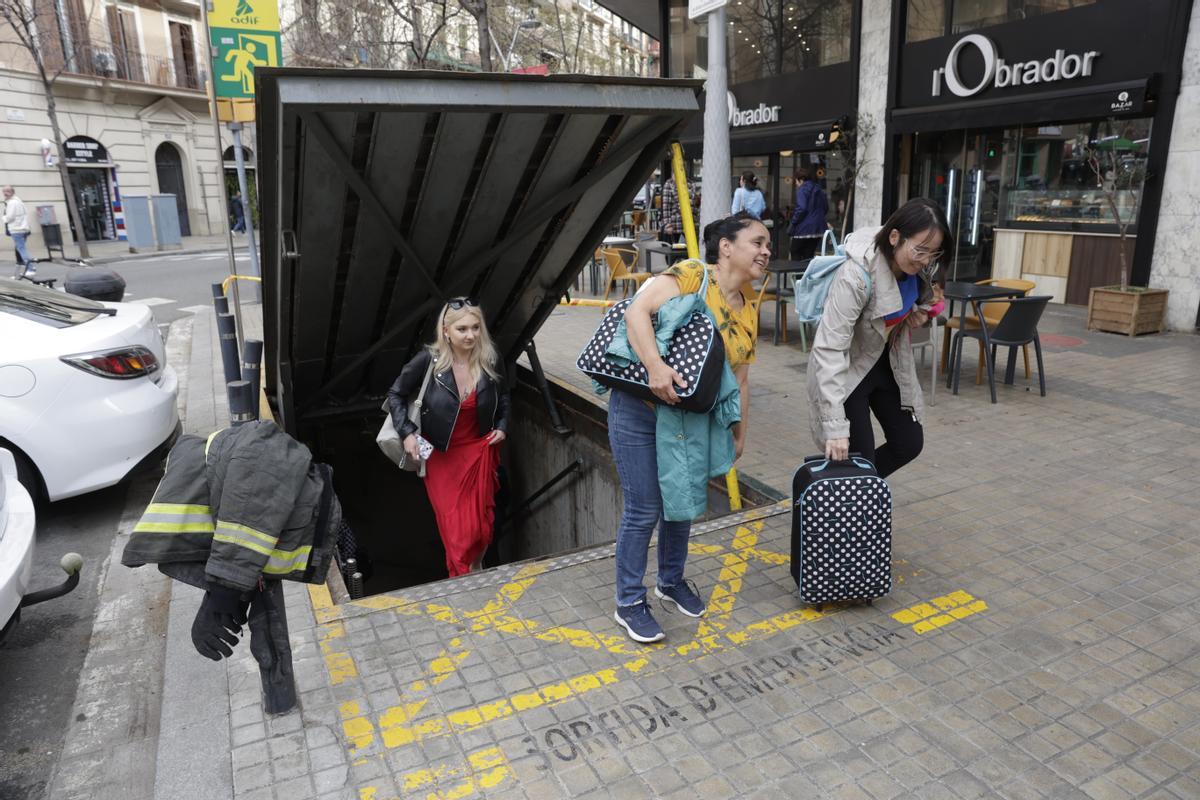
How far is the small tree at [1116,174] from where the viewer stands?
9414 millimetres

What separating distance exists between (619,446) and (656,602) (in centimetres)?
88

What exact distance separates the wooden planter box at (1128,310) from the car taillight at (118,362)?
9.49 m

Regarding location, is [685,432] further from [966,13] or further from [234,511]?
[966,13]

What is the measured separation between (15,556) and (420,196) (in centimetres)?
250

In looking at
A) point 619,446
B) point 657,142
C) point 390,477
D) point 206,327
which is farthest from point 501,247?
point 206,327

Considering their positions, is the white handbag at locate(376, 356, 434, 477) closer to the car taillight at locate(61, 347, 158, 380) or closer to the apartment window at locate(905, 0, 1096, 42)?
the car taillight at locate(61, 347, 158, 380)

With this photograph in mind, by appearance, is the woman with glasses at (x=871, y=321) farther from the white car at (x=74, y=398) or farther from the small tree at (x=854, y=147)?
the small tree at (x=854, y=147)

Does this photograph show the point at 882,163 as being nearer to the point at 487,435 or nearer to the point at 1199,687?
the point at 487,435

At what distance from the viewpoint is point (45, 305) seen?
5492mm

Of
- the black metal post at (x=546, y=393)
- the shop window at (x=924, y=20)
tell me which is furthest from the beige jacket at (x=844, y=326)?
the shop window at (x=924, y=20)

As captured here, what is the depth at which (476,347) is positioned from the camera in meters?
4.92

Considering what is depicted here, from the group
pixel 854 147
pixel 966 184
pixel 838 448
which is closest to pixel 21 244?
pixel 854 147

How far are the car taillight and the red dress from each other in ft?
6.49

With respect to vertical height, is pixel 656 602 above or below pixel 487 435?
below
